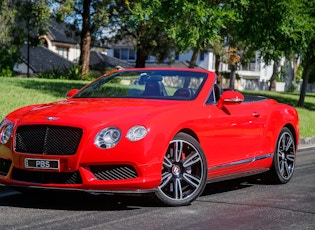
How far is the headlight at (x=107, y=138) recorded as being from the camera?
590cm

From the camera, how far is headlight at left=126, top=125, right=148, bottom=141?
595 cm

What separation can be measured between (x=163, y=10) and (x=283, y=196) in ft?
39.0

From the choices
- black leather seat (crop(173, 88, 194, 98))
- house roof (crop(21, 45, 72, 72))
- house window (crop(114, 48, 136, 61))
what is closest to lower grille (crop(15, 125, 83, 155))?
black leather seat (crop(173, 88, 194, 98))

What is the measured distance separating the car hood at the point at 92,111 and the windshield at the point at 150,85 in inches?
13.5

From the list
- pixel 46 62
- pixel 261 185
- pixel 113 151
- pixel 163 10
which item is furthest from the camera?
pixel 46 62

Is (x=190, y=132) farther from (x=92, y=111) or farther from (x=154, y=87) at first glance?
(x=92, y=111)

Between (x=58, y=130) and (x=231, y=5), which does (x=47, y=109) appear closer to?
(x=58, y=130)

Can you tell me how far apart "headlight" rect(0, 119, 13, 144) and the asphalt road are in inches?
26.1

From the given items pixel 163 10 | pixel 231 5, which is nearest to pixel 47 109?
pixel 163 10

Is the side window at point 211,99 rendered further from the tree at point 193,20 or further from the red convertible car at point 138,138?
the tree at point 193,20

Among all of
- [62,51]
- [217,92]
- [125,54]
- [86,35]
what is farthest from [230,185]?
[125,54]

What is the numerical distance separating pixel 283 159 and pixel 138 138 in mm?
3223

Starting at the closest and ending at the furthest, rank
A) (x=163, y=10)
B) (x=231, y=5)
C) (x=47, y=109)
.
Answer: (x=47, y=109)
(x=163, y=10)
(x=231, y=5)

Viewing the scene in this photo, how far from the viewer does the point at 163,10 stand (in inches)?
730
